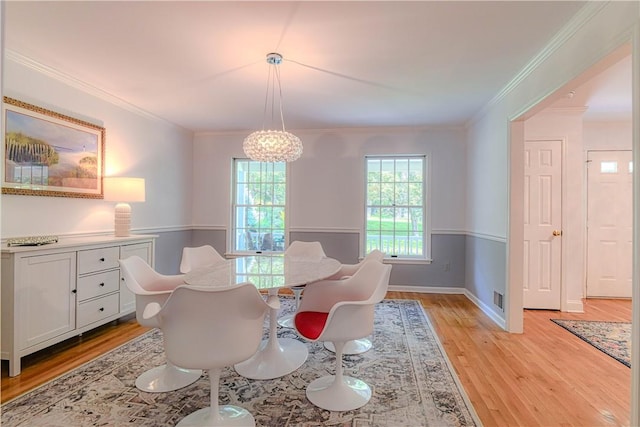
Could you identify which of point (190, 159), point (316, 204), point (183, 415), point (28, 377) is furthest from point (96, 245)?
point (316, 204)

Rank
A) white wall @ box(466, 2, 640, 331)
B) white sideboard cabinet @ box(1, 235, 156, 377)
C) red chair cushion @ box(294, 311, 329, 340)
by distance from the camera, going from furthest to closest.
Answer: white sideboard cabinet @ box(1, 235, 156, 377), red chair cushion @ box(294, 311, 329, 340), white wall @ box(466, 2, 640, 331)

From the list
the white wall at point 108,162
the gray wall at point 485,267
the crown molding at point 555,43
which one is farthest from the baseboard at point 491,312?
the white wall at point 108,162

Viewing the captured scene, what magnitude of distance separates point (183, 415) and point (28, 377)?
1.33 meters

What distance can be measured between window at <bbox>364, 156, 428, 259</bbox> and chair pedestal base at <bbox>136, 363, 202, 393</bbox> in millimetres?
3193

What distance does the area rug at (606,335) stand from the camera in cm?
290

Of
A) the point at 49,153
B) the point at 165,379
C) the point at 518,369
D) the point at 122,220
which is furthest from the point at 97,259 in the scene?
the point at 518,369

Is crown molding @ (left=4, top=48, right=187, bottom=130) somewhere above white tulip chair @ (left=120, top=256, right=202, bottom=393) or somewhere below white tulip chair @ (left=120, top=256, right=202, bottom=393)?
above

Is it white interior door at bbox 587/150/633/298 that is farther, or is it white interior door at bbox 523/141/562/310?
white interior door at bbox 587/150/633/298

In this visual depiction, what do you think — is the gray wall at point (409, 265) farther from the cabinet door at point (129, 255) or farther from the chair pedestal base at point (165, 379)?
the chair pedestal base at point (165, 379)

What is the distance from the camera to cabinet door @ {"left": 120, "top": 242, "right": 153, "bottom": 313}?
342 centimetres

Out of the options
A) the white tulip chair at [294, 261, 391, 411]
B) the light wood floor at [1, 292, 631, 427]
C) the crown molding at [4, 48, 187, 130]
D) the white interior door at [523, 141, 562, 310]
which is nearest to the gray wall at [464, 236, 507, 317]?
the light wood floor at [1, 292, 631, 427]

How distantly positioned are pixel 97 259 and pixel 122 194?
77 cm

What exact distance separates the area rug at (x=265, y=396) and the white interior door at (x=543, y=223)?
6.43 ft

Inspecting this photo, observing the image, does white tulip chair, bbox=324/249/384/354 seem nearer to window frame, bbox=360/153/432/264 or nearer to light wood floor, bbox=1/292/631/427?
light wood floor, bbox=1/292/631/427
